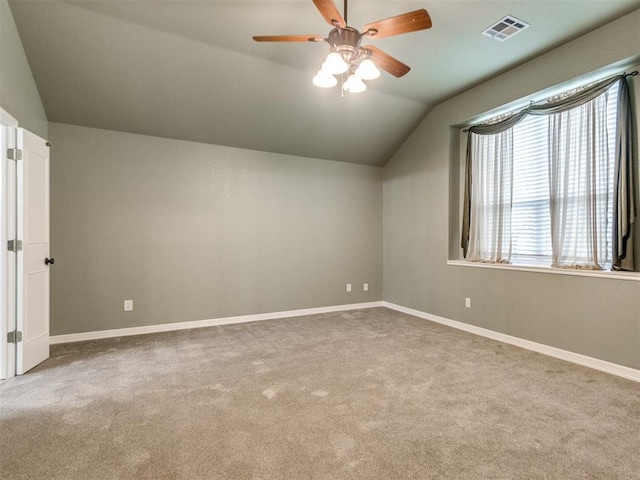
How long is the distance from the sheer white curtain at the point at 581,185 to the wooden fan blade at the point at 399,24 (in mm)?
2217

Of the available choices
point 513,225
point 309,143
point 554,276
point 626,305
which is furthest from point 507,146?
point 309,143

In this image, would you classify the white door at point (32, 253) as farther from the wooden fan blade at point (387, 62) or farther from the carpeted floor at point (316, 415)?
the wooden fan blade at point (387, 62)

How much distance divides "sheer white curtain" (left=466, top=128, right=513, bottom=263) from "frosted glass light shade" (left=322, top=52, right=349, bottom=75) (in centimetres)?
269

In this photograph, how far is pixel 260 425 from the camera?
201 cm

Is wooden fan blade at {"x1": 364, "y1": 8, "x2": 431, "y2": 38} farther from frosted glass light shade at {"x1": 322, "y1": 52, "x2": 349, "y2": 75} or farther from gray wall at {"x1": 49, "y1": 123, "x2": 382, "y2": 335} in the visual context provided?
gray wall at {"x1": 49, "y1": 123, "x2": 382, "y2": 335}

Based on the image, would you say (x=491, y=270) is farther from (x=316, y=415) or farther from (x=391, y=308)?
(x=316, y=415)

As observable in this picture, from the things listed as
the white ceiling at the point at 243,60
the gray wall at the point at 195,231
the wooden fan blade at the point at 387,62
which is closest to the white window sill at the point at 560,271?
the gray wall at the point at 195,231

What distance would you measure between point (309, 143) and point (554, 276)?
354cm

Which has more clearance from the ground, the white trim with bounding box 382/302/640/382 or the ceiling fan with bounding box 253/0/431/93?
the ceiling fan with bounding box 253/0/431/93

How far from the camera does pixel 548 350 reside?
3.32 m

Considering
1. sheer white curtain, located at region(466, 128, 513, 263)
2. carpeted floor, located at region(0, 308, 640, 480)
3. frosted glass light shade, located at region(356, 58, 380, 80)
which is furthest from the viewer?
sheer white curtain, located at region(466, 128, 513, 263)

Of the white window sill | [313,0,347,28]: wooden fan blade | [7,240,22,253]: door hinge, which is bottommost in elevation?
the white window sill

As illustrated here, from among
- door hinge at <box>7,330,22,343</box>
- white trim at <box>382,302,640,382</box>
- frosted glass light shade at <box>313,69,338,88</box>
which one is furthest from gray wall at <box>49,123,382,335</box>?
frosted glass light shade at <box>313,69,338,88</box>

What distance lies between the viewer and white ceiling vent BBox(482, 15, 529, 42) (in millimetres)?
2807
